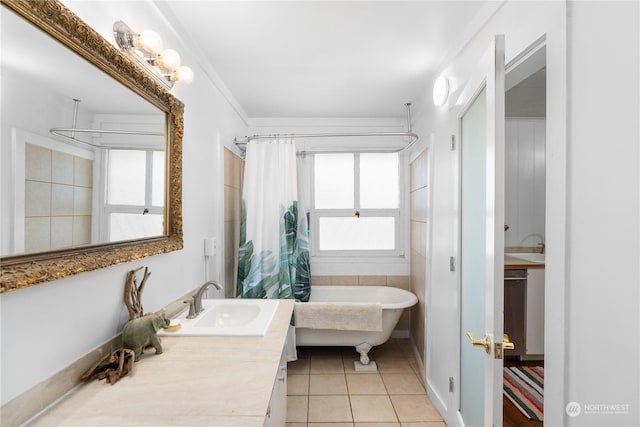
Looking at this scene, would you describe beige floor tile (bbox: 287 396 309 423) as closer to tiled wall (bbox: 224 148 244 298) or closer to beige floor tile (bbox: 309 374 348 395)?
beige floor tile (bbox: 309 374 348 395)

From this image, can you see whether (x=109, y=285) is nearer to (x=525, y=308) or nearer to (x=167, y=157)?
(x=167, y=157)

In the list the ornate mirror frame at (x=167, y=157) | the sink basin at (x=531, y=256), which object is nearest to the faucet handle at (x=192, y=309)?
the ornate mirror frame at (x=167, y=157)

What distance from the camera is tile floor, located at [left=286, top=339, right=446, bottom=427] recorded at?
197 cm

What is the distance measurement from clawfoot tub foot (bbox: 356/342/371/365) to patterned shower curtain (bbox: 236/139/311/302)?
0.73 m

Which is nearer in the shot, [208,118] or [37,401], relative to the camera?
[37,401]

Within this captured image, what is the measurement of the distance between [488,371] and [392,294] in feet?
6.94

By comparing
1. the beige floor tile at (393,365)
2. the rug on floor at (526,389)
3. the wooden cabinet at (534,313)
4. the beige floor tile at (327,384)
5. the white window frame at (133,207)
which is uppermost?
the white window frame at (133,207)

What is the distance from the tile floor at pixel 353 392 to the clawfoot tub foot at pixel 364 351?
0.11m

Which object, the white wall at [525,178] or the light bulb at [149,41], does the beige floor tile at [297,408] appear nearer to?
the light bulb at [149,41]

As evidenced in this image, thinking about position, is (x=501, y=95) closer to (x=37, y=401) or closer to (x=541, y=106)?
(x=37, y=401)

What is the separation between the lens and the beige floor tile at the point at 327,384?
228cm

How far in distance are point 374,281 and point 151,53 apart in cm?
277

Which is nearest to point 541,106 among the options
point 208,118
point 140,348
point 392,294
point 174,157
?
point 392,294

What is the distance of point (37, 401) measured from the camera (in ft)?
2.76
